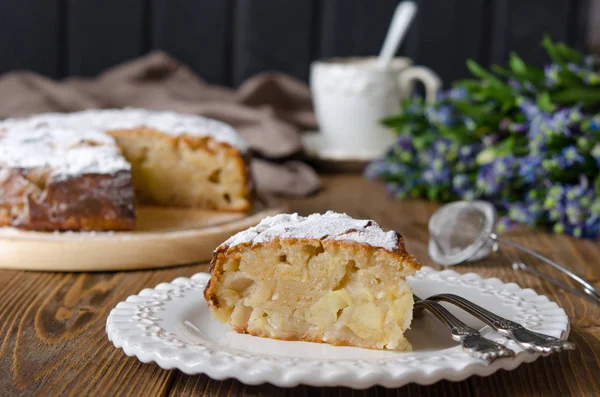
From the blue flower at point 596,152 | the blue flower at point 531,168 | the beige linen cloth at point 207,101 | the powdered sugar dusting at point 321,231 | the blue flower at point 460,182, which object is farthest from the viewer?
the beige linen cloth at point 207,101

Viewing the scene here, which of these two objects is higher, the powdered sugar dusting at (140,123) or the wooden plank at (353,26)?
the wooden plank at (353,26)

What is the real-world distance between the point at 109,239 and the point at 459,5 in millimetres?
2348

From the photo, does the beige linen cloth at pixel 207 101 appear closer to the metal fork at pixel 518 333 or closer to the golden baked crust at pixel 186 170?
the golden baked crust at pixel 186 170

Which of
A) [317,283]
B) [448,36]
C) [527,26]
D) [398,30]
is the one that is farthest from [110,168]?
[527,26]

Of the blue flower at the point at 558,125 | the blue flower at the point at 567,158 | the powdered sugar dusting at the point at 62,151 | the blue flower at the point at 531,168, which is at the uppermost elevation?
the blue flower at the point at 558,125

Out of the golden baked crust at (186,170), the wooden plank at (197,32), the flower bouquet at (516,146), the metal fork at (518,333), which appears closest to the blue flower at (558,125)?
the flower bouquet at (516,146)

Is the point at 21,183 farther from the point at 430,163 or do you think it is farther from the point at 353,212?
the point at 430,163

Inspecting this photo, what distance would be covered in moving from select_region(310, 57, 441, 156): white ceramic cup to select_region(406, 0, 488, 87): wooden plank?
681 millimetres

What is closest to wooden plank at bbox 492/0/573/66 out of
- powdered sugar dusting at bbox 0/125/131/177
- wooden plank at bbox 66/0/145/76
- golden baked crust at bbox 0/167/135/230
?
wooden plank at bbox 66/0/145/76

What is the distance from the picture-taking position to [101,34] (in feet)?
12.5

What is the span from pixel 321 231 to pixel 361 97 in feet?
5.79

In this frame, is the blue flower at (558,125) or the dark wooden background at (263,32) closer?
the blue flower at (558,125)

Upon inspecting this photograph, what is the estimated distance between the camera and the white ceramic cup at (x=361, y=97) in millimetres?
3021

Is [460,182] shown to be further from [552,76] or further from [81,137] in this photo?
[81,137]
